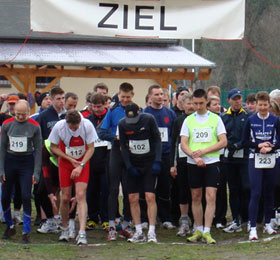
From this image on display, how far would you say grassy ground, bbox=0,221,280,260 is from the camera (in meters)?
8.59

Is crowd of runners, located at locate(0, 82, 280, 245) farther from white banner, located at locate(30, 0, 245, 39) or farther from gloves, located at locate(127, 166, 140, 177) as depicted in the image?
white banner, located at locate(30, 0, 245, 39)

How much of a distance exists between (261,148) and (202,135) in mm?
849

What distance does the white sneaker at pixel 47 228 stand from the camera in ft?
35.3

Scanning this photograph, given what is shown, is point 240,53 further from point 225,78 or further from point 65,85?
point 65,85

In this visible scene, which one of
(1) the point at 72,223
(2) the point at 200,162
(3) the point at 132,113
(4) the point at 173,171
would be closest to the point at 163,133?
(4) the point at 173,171

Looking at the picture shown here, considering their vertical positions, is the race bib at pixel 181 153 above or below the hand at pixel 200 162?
above

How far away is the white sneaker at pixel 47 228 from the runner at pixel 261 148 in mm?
3032

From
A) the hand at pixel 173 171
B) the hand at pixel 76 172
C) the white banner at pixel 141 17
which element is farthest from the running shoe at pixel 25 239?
the white banner at pixel 141 17

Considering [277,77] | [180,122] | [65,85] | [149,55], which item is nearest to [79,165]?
[180,122]

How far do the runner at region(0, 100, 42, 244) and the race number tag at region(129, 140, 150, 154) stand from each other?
1305 millimetres

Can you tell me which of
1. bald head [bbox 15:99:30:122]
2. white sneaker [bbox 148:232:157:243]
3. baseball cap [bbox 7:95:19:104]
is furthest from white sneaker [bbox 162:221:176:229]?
baseball cap [bbox 7:95:19:104]

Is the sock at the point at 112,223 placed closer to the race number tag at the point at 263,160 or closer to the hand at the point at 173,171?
the hand at the point at 173,171

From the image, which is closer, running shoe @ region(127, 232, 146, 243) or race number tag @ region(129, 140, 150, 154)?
running shoe @ region(127, 232, 146, 243)

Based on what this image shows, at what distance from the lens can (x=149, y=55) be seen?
26500mm
